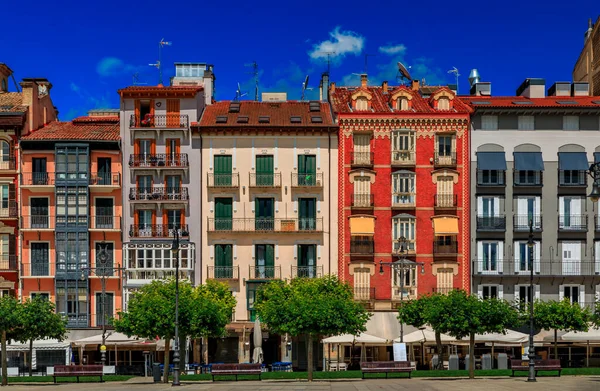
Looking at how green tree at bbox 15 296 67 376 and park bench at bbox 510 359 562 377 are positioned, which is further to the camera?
green tree at bbox 15 296 67 376

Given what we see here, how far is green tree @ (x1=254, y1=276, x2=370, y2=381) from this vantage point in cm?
5200

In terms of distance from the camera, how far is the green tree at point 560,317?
193 feet

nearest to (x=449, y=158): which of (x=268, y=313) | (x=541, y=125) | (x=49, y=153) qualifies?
(x=541, y=125)

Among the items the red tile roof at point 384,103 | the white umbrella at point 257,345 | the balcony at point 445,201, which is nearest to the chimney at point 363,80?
the red tile roof at point 384,103

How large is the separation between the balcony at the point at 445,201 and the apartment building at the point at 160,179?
16.9 m

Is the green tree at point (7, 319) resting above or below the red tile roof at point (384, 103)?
below

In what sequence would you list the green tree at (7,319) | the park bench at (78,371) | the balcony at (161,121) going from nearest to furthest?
1. the green tree at (7,319)
2. the park bench at (78,371)
3. the balcony at (161,121)

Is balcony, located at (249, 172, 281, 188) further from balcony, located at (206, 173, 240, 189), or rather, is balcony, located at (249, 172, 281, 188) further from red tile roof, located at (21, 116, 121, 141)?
red tile roof, located at (21, 116, 121, 141)

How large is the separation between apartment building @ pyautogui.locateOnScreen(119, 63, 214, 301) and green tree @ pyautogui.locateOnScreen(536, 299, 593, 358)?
76.9 ft

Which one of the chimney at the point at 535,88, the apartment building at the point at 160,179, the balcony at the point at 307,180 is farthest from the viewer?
the chimney at the point at 535,88

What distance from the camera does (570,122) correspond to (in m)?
66.7

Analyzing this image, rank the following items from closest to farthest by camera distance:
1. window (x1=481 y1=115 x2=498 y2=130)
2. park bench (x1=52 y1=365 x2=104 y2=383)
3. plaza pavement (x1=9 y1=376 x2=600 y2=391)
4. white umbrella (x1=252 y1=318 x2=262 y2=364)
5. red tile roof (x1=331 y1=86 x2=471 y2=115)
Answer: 1. plaza pavement (x1=9 y1=376 x2=600 y2=391)
2. park bench (x1=52 y1=365 x2=104 y2=383)
3. white umbrella (x1=252 y1=318 x2=262 y2=364)
4. red tile roof (x1=331 y1=86 x2=471 y2=115)
5. window (x1=481 y1=115 x2=498 y2=130)

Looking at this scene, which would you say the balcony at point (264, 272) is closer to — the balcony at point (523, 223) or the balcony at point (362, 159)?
the balcony at point (362, 159)

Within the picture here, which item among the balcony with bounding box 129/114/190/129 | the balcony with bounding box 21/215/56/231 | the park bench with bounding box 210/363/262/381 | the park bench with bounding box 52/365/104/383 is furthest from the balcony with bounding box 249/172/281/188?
the park bench with bounding box 52/365/104/383
